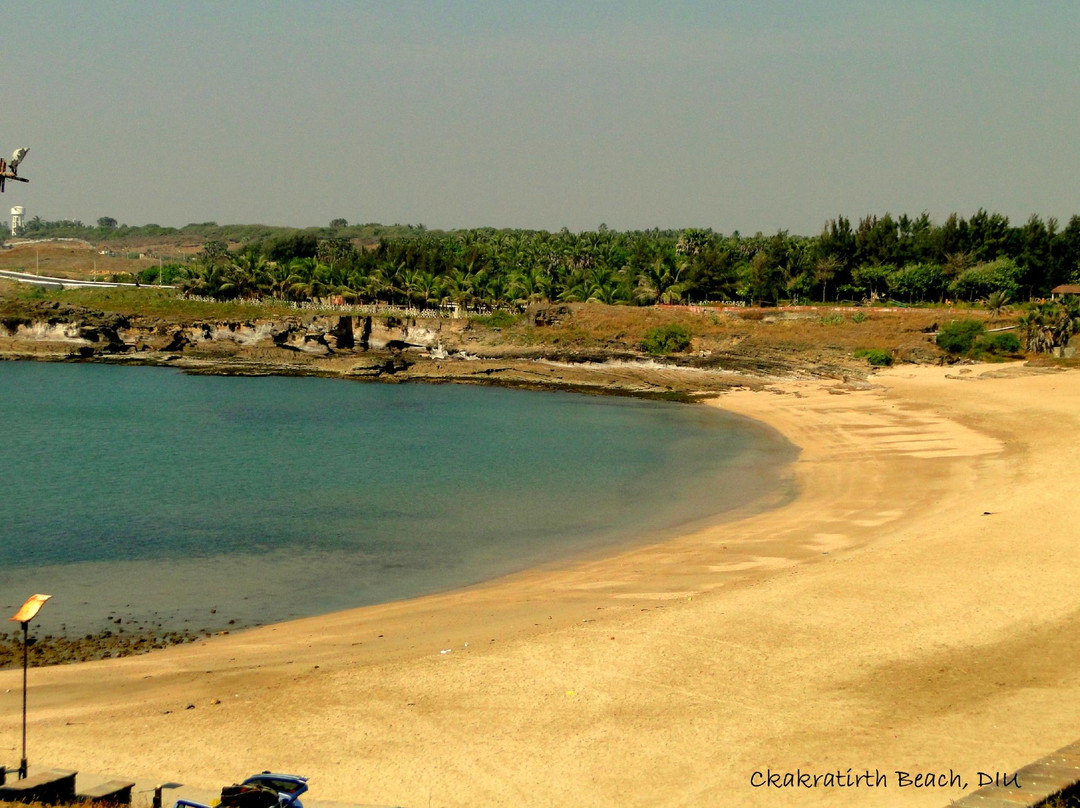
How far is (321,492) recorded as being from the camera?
97.6 feet

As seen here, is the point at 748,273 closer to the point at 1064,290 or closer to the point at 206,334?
the point at 1064,290

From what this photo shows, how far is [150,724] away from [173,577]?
8618 mm

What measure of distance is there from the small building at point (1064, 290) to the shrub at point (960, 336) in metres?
17.5

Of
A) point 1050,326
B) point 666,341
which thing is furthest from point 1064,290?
point 666,341

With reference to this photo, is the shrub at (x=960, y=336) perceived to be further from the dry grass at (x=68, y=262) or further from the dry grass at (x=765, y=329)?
the dry grass at (x=68, y=262)

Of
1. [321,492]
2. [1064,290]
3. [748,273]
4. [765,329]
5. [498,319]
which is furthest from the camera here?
[748,273]

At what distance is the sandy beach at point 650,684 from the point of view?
10.6 metres

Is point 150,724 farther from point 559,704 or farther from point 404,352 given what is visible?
point 404,352

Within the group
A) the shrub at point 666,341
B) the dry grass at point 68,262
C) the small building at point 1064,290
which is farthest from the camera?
the dry grass at point 68,262

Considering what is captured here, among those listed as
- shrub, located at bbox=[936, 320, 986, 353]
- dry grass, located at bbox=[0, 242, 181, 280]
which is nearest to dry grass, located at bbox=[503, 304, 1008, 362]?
shrub, located at bbox=[936, 320, 986, 353]

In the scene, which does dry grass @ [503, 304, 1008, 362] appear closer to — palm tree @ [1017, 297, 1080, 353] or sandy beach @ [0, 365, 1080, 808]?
palm tree @ [1017, 297, 1080, 353]

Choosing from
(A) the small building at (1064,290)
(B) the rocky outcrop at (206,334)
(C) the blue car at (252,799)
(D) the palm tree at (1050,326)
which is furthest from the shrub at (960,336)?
(C) the blue car at (252,799)

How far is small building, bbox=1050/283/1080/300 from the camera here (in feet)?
226

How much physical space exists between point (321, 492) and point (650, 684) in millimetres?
18823
